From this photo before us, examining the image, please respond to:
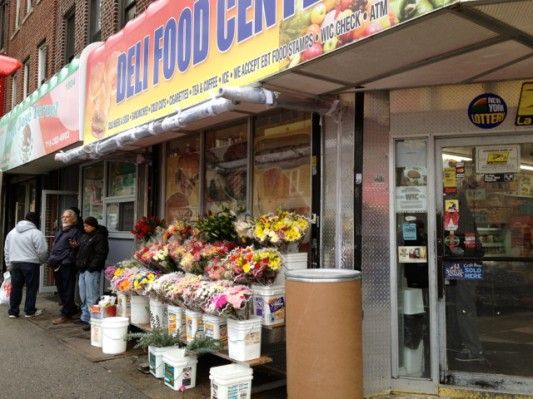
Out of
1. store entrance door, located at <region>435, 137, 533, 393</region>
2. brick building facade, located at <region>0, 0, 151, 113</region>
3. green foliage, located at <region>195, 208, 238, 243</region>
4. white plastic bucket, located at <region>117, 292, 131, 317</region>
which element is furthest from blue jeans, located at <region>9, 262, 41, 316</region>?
store entrance door, located at <region>435, 137, 533, 393</region>

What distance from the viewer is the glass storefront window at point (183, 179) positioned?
7.68m

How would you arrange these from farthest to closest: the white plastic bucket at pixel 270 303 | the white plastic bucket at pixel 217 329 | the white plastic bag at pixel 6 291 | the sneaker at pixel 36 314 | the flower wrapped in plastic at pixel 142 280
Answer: the white plastic bag at pixel 6 291
the sneaker at pixel 36 314
the flower wrapped in plastic at pixel 142 280
the white plastic bucket at pixel 217 329
the white plastic bucket at pixel 270 303

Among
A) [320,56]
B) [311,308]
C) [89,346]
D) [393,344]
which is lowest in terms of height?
[89,346]

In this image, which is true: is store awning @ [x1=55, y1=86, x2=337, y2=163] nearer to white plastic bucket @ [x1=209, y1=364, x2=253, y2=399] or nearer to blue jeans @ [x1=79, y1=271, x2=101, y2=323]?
blue jeans @ [x1=79, y1=271, x2=101, y2=323]

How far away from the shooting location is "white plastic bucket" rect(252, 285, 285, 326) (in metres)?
4.88

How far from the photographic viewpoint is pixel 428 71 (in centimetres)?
434

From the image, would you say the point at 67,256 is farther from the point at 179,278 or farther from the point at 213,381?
the point at 213,381

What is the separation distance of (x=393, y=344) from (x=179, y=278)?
2.35 m

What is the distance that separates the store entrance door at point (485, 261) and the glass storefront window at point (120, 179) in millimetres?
5895

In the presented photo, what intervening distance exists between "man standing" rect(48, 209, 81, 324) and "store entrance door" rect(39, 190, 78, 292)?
332 centimetres

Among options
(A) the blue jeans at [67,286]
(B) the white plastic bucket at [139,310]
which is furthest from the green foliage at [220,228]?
(A) the blue jeans at [67,286]

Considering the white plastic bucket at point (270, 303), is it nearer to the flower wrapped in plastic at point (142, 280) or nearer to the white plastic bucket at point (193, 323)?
the white plastic bucket at point (193, 323)

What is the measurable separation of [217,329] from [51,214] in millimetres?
9050

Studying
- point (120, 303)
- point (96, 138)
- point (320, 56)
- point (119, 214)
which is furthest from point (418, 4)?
point (119, 214)
